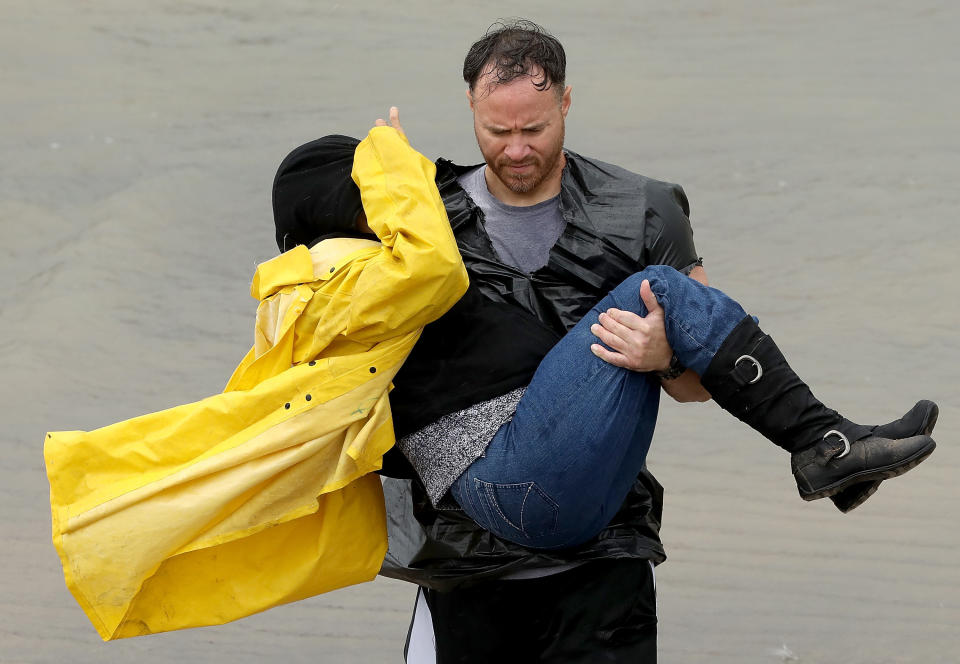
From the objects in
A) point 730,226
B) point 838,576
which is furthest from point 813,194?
point 838,576

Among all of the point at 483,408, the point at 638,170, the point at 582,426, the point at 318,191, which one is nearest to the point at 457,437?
A: the point at 483,408

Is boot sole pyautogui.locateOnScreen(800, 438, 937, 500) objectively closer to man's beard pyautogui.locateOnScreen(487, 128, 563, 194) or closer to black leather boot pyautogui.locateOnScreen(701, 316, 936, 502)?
black leather boot pyautogui.locateOnScreen(701, 316, 936, 502)

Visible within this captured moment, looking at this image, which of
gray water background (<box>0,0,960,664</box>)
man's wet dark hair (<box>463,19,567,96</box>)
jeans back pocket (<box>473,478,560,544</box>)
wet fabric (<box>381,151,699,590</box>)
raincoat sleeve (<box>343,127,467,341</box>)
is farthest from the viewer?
gray water background (<box>0,0,960,664</box>)

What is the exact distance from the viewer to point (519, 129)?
10.5ft

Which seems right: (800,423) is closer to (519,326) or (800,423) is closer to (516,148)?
(519,326)

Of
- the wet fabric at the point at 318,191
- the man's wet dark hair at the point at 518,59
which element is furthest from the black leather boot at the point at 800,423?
the wet fabric at the point at 318,191

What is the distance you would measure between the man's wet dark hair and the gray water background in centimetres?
256

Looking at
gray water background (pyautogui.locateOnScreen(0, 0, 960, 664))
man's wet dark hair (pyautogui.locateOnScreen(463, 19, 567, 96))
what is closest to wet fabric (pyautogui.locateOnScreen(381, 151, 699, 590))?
man's wet dark hair (pyautogui.locateOnScreen(463, 19, 567, 96))

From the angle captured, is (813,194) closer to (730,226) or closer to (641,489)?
(730,226)

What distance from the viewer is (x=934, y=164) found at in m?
7.53

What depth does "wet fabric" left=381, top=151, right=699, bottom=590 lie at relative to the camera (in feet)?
10.2

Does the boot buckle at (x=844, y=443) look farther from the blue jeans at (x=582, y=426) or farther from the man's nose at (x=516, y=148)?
the man's nose at (x=516, y=148)

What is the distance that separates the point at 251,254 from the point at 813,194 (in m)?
3.07

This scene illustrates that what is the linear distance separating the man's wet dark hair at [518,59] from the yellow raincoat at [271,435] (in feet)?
1.12
